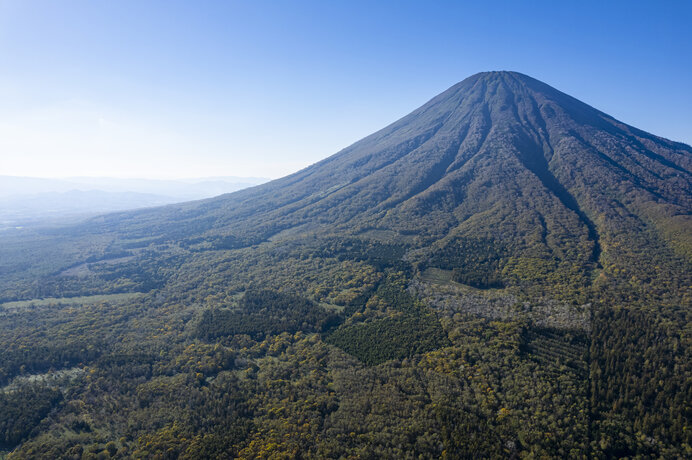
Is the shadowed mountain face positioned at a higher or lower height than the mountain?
higher

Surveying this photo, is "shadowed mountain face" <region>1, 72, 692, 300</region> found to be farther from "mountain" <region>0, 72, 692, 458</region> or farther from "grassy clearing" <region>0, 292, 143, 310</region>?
"grassy clearing" <region>0, 292, 143, 310</region>

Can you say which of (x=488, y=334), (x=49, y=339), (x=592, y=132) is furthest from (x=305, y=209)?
(x=592, y=132)

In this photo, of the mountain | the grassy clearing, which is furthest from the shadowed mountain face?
the grassy clearing

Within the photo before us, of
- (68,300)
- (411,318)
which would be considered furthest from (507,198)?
(68,300)

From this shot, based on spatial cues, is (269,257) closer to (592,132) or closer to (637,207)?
(637,207)

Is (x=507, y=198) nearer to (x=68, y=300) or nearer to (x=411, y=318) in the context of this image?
(x=411, y=318)

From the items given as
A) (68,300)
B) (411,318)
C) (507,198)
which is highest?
(507,198)

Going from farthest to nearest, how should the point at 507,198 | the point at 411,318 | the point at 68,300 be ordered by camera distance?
the point at 507,198
the point at 68,300
the point at 411,318

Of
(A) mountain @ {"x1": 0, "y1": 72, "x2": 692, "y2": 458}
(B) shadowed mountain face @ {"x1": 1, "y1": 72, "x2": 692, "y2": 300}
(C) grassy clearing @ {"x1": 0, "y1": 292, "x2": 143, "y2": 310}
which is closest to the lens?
(A) mountain @ {"x1": 0, "y1": 72, "x2": 692, "y2": 458}
